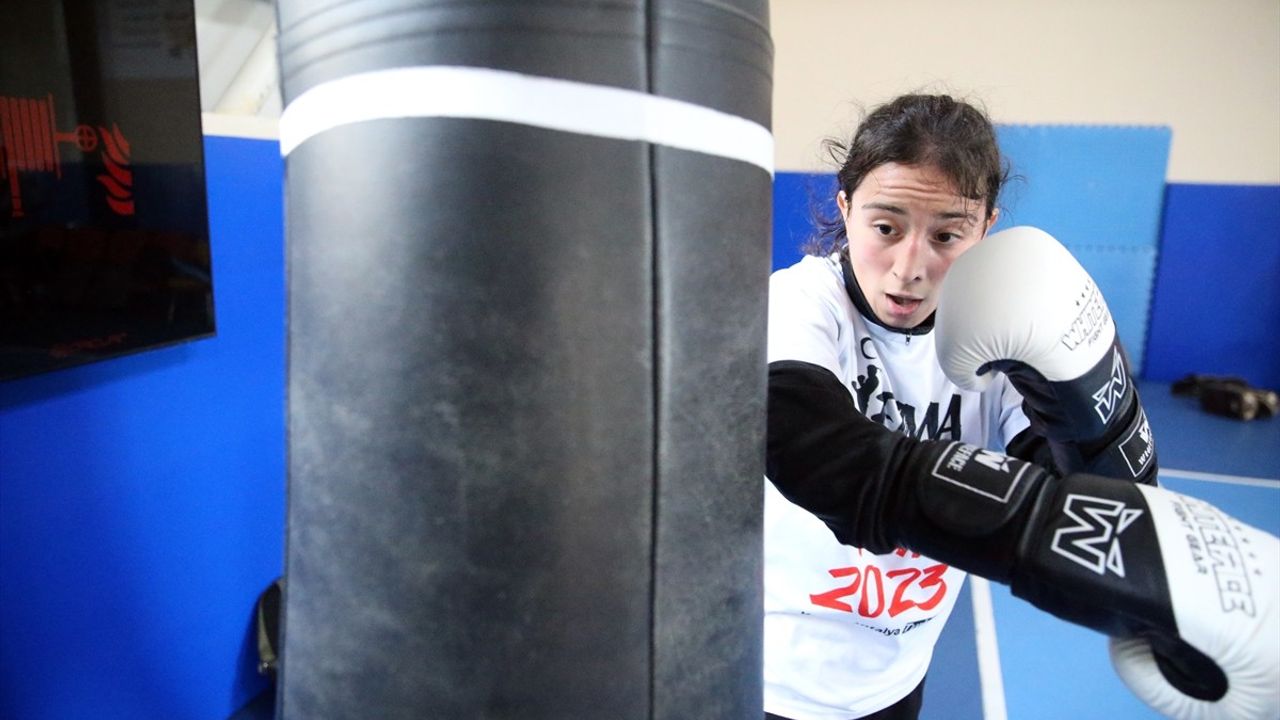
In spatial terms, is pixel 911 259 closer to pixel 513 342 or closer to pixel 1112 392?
pixel 1112 392

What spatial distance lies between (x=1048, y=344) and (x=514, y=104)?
490mm

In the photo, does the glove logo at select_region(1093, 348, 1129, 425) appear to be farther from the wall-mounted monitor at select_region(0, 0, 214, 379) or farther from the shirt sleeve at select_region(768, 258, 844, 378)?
the wall-mounted monitor at select_region(0, 0, 214, 379)

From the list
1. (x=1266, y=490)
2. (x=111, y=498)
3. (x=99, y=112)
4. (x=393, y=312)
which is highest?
(x=99, y=112)

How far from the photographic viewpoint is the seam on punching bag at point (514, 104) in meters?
0.38

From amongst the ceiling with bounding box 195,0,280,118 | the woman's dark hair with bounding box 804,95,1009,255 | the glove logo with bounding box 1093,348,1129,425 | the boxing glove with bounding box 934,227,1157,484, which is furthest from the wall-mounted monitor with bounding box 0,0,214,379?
the ceiling with bounding box 195,0,280,118

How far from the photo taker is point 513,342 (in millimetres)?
391

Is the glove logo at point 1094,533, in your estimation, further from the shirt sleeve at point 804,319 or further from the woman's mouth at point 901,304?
the woman's mouth at point 901,304

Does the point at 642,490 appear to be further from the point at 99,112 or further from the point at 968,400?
the point at 99,112

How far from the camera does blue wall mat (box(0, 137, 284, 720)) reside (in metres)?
1.21

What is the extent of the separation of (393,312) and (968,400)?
86 cm

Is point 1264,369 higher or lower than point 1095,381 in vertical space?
lower

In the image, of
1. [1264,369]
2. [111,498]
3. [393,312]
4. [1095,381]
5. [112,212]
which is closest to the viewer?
[393,312]

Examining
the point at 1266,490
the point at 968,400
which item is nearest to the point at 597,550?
the point at 968,400

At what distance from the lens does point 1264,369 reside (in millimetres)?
4309
